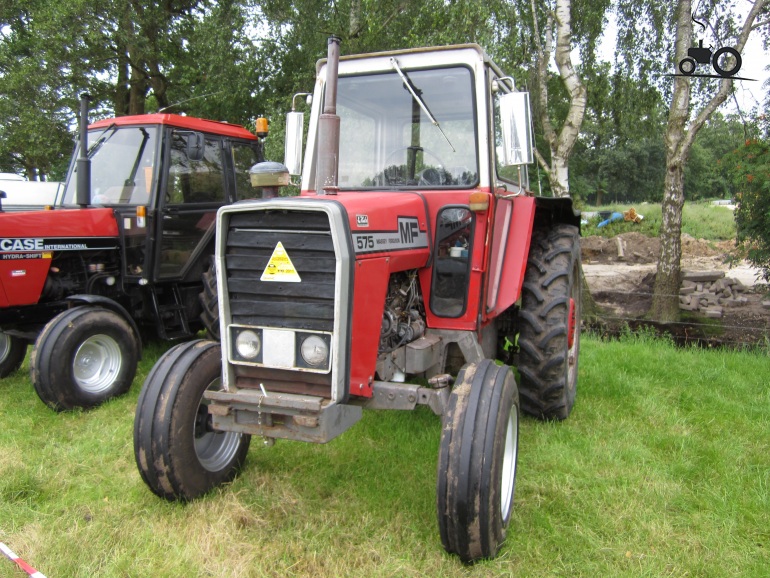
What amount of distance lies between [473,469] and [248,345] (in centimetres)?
111

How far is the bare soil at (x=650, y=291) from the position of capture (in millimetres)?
7355

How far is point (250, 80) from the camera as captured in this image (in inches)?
461

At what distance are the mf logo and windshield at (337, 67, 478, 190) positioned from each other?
0.41 m

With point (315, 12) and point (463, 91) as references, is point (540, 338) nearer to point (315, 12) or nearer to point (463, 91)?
point (463, 91)

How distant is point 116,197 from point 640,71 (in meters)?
9.03

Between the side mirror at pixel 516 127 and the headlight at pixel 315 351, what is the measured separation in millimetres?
1434

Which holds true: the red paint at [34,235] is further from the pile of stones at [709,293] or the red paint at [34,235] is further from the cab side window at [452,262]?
the pile of stones at [709,293]

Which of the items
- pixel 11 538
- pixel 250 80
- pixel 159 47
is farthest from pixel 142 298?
pixel 159 47

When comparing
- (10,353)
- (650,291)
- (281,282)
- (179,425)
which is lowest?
(650,291)

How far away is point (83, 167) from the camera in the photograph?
5.00m

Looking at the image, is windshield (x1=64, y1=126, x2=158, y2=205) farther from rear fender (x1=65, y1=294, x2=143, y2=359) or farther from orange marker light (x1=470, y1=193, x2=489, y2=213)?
orange marker light (x1=470, y1=193, x2=489, y2=213)

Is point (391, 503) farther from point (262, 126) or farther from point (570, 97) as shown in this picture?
point (570, 97)

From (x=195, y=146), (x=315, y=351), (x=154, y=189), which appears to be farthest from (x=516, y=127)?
(x=154, y=189)

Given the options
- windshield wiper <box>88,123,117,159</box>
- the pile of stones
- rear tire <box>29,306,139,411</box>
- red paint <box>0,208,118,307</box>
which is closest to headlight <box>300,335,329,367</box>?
rear tire <box>29,306,139,411</box>
